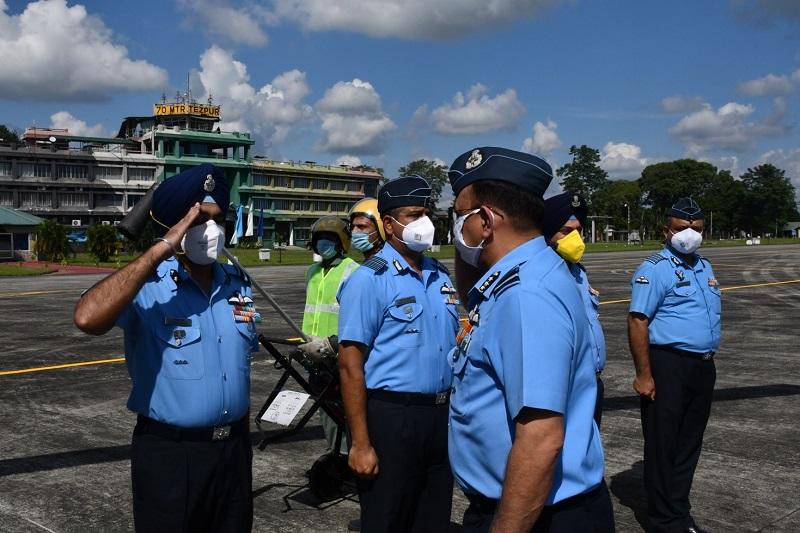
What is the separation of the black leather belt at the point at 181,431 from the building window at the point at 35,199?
8601 centimetres

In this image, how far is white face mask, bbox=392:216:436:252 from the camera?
12.6 feet

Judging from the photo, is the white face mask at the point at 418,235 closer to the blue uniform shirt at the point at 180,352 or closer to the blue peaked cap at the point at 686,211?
the blue uniform shirt at the point at 180,352

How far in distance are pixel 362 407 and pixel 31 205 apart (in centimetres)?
8664

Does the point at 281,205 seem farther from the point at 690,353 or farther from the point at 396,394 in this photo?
the point at 396,394

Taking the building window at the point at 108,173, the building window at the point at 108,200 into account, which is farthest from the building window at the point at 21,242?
the building window at the point at 108,173

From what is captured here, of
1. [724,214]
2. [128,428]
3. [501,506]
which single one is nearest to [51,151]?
[128,428]

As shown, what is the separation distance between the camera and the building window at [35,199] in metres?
80.4

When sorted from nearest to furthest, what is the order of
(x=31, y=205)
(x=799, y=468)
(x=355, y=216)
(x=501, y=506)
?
(x=501, y=506)
(x=355, y=216)
(x=799, y=468)
(x=31, y=205)

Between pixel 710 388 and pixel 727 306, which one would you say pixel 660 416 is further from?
pixel 727 306

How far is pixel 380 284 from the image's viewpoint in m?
3.61

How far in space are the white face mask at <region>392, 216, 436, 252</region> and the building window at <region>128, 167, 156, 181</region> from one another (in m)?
88.8

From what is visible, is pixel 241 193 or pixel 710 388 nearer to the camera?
pixel 710 388

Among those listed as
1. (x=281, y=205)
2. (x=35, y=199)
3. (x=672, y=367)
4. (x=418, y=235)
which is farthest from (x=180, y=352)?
(x=281, y=205)

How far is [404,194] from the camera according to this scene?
3.98m
